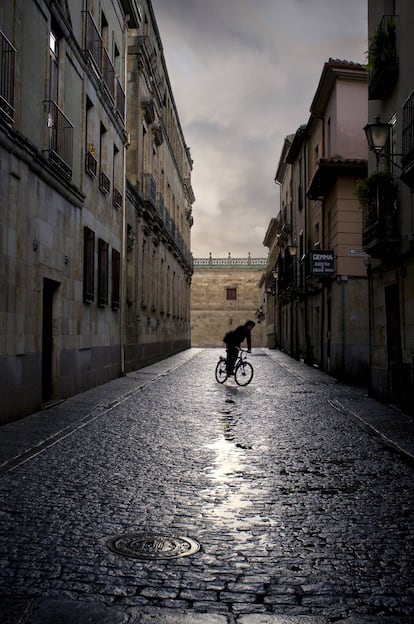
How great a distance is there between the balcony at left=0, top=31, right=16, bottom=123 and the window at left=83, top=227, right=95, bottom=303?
17.9 feet

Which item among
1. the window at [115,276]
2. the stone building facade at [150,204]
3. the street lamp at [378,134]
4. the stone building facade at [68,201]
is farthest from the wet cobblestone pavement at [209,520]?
the stone building facade at [150,204]

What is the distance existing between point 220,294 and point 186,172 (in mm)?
28689

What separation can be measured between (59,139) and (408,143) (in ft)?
20.9

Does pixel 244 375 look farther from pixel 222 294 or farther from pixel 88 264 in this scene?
pixel 222 294

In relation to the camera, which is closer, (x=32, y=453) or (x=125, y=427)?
(x=32, y=453)

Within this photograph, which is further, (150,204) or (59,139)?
(150,204)

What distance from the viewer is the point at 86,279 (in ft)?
51.7

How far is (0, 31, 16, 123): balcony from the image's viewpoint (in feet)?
33.1

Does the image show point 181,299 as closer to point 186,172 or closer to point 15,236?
point 186,172

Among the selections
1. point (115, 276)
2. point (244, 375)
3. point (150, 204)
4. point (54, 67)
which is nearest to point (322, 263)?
point (244, 375)

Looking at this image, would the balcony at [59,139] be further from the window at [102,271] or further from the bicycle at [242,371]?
the bicycle at [242,371]

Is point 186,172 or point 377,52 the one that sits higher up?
point 186,172

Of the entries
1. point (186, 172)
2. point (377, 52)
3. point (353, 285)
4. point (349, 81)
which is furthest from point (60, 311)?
point (186, 172)

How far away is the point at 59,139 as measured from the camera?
13.2 metres
